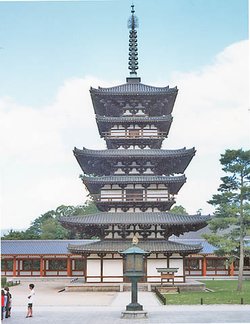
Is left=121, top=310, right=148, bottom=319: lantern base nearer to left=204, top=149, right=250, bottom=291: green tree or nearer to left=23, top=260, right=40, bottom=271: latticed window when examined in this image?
left=204, top=149, right=250, bottom=291: green tree

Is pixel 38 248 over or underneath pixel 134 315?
over

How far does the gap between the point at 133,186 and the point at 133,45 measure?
14.4 meters

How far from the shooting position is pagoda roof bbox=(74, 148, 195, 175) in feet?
108

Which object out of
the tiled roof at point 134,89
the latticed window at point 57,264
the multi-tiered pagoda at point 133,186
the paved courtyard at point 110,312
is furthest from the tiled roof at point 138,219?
the latticed window at point 57,264

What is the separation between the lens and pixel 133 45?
1603 inches

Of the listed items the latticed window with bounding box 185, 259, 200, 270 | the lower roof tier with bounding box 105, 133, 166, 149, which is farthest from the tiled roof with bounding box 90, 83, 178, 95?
the latticed window with bounding box 185, 259, 200, 270

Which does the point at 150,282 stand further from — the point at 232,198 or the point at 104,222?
the point at 232,198

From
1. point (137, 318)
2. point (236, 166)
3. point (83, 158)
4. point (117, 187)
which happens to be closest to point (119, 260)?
point (117, 187)

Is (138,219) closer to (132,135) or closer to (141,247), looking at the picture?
(141,247)

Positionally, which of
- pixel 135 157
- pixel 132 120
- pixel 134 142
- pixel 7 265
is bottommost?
pixel 7 265

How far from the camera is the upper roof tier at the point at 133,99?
114 feet

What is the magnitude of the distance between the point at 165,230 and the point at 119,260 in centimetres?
387

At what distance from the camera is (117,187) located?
3316 centimetres

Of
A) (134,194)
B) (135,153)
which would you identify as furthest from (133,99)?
(134,194)
